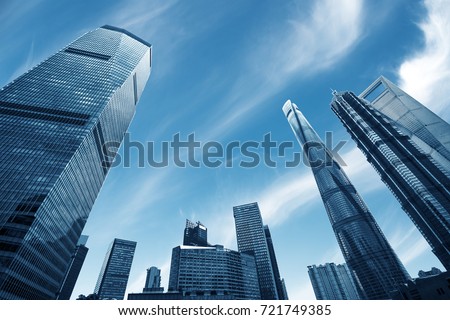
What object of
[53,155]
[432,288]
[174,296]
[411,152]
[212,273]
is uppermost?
[411,152]

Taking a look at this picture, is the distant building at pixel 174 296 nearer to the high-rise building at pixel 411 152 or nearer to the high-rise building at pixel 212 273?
the high-rise building at pixel 212 273

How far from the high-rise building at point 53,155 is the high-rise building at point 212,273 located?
6547 centimetres

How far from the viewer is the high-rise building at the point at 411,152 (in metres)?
99.0

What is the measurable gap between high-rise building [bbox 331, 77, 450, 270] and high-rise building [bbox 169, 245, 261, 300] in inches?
4082

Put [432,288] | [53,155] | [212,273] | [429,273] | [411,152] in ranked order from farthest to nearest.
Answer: [429,273] < [212,273] < [411,152] < [53,155] < [432,288]

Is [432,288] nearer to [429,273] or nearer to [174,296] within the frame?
[429,273]

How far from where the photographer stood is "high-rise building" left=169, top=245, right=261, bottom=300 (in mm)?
139375

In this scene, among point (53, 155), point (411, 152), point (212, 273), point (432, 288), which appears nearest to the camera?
point (432, 288)

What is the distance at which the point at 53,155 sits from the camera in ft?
250

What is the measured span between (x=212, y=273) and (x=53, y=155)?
113155 millimetres

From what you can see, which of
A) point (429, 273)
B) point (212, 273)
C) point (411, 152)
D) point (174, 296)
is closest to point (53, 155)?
point (174, 296)

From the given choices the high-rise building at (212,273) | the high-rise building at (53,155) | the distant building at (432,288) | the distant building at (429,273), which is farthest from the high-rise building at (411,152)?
the high-rise building at (53,155)

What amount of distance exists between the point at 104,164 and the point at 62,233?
47.1 meters
